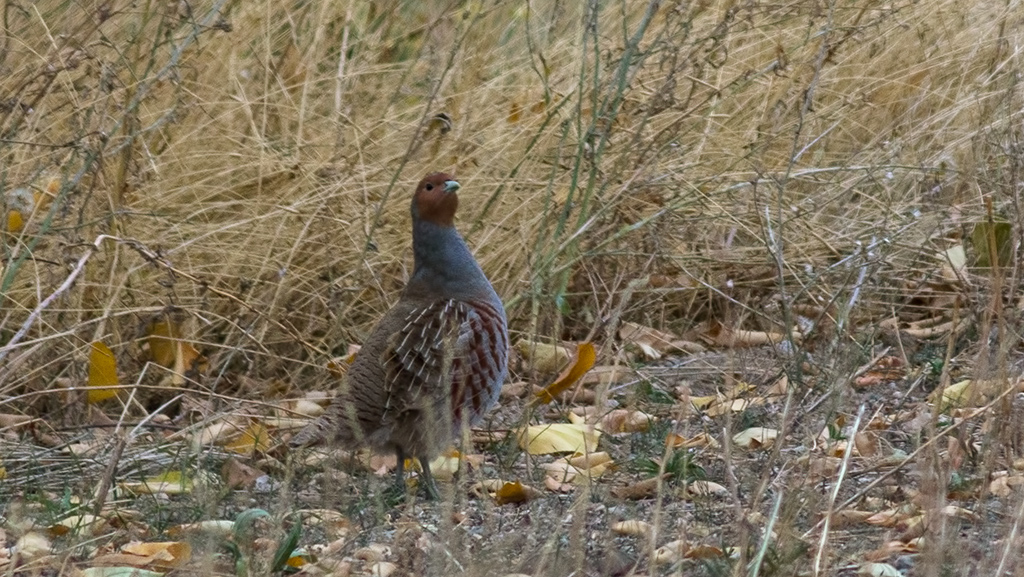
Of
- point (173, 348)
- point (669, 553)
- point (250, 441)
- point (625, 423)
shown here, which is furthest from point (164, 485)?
point (669, 553)

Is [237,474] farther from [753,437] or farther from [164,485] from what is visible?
[753,437]

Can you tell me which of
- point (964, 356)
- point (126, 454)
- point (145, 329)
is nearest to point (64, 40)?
point (145, 329)

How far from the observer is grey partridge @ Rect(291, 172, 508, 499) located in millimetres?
4164

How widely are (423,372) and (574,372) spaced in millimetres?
589

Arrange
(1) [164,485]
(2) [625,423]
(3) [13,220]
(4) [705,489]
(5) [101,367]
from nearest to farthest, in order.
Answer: (4) [705,489] < (1) [164,485] < (2) [625,423] < (5) [101,367] < (3) [13,220]

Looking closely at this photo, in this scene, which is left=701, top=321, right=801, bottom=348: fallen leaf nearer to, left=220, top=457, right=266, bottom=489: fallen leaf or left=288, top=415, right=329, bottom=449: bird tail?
left=288, top=415, right=329, bottom=449: bird tail

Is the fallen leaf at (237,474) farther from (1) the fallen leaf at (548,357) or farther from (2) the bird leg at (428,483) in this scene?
(1) the fallen leaf at (548,357)

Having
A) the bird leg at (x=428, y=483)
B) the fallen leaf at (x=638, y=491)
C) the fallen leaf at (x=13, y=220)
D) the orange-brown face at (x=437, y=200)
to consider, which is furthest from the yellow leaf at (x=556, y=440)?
the fallen leaf at (x=13, y=220)

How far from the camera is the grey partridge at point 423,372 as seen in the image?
164 inches

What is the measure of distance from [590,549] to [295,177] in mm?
3101

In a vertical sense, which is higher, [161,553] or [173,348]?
[161,553]

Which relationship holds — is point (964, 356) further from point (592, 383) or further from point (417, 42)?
point (417, 42)

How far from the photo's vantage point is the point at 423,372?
13.8 feet

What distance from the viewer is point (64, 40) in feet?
16.4
